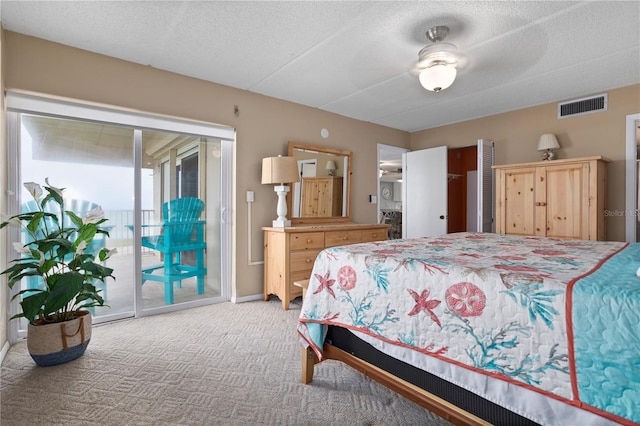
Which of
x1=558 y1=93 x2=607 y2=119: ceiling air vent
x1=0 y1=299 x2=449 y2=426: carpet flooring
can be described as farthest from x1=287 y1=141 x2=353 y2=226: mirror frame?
x1=558 y1=93 x2=607 y2=119: ceiling air vent

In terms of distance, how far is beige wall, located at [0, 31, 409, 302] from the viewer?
246 centimetres

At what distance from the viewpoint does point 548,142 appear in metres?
3.65

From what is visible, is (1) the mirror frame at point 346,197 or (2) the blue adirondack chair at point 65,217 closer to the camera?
(2) the blue adirondack chair at point 65,217

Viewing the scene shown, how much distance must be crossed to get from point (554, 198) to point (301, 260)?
285 cm

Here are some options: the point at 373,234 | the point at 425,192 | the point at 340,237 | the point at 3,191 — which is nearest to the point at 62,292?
the point at 3,191

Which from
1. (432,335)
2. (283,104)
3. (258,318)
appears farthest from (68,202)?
(432,335)

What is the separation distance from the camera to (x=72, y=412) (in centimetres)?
161

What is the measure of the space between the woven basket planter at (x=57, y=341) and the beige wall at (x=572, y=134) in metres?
4.91

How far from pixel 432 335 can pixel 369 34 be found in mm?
2136

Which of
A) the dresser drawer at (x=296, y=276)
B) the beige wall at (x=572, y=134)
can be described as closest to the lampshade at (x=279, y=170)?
the dresser drawer at (x=296, y=276)

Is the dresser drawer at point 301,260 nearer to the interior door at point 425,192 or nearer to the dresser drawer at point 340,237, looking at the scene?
the dresser drawer at point 340,237

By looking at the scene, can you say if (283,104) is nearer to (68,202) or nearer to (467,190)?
(68,202)

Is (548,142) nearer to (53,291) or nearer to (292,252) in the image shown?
(292,252)

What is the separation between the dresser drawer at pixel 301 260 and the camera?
3281mm
